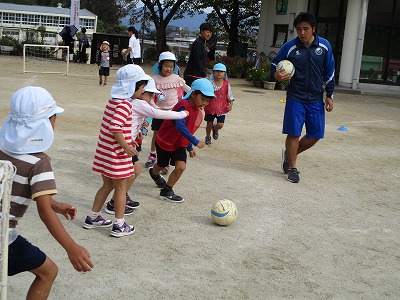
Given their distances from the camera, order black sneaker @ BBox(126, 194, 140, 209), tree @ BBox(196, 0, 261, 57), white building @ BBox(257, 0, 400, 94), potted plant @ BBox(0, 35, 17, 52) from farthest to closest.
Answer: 1. potted plant @ BBox(0, 35, 17, 52)
2. tree @ BBox(196, 0, 261, 57)
3. white building @ BBox(257, 0, 400, 94)
4. black sneaker @ BBox(126, 194, 140, 209)

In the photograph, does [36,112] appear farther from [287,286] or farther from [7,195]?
[287,286]

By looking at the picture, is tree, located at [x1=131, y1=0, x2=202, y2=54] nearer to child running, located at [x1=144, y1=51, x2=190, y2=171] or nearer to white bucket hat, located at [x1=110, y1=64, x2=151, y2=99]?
child running, located at [x1=144, y1=51, x2=190, y2=171]

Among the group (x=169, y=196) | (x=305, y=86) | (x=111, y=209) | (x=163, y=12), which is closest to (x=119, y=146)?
(x=111, y=209)

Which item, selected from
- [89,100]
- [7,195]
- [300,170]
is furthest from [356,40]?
[7,195]

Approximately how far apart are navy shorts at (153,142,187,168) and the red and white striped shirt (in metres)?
1.18

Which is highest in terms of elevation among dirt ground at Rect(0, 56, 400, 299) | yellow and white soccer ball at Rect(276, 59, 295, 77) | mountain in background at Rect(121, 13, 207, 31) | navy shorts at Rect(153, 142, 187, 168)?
mountain in background at Rect(121, 13, 207, 31)

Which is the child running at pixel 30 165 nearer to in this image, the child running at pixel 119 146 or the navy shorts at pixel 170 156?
the child running at pixel 119 146

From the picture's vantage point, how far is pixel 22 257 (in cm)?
304

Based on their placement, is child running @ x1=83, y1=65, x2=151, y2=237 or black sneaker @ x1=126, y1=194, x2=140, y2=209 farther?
black sneaker @ x1=126, y1=194, x2=140, y2=209

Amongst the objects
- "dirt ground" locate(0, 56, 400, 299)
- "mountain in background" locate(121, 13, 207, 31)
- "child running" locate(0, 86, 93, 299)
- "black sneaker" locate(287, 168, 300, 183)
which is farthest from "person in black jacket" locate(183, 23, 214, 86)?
"mountain in background" locate(121, 13, 207, 31)

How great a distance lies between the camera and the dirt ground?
424cm

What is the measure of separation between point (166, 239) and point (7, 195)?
2.75 m

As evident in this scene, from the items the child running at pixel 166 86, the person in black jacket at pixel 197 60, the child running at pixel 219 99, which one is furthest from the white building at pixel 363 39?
the child running at pixel 166 86

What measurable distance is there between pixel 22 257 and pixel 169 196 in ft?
10.6
